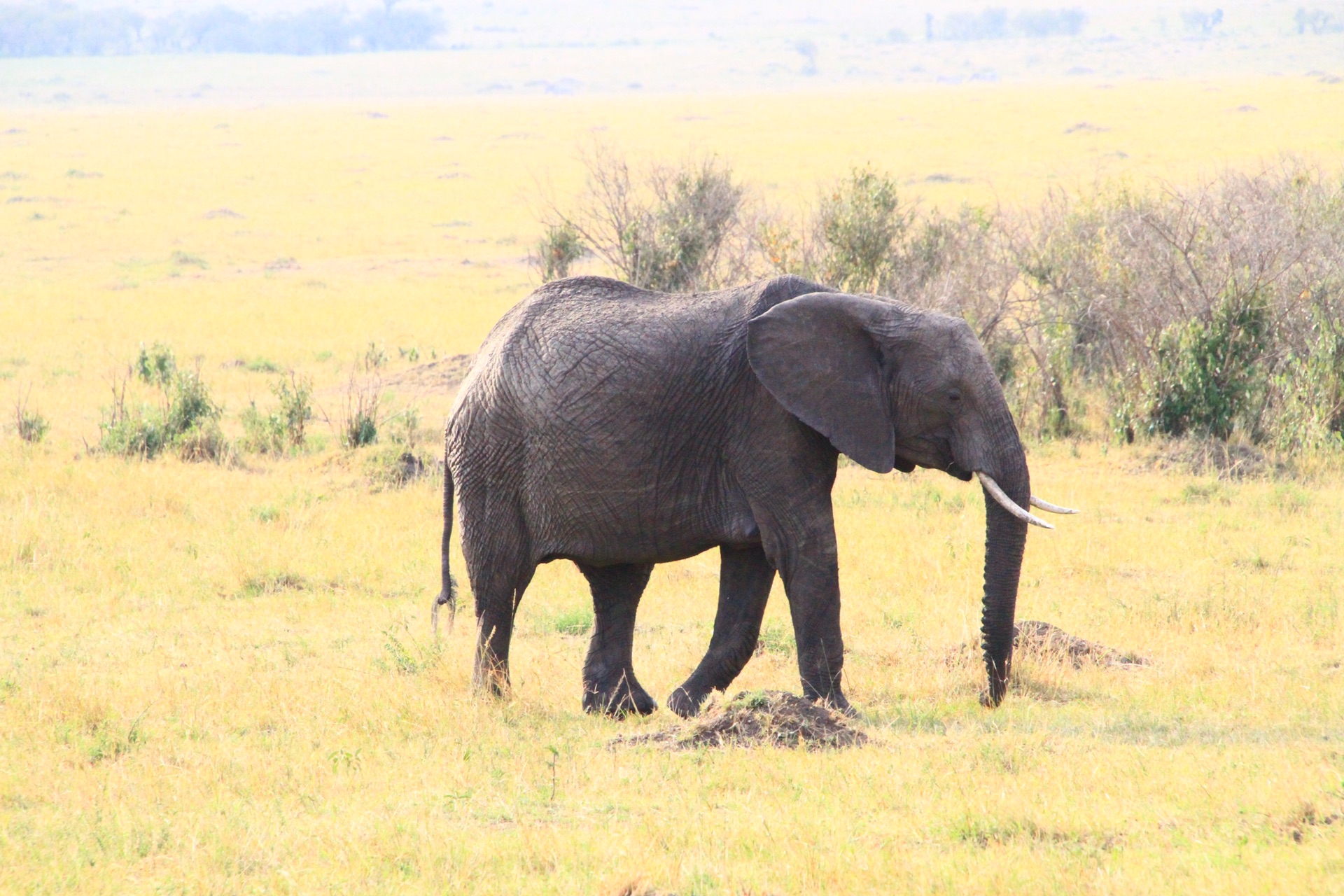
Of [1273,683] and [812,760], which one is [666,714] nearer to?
[812,760]

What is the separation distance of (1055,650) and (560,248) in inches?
585

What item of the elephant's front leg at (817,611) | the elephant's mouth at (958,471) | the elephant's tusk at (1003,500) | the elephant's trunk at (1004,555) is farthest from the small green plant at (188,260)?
the elephant's tusk at (1003,500)

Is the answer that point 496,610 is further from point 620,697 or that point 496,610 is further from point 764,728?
point 764,728

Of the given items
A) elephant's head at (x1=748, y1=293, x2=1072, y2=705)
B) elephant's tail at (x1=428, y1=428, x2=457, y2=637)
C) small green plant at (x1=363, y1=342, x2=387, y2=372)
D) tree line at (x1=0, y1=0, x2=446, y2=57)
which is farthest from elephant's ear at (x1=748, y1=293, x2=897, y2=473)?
tree line at (x1=0, y1=0, x2=446, y2=57)

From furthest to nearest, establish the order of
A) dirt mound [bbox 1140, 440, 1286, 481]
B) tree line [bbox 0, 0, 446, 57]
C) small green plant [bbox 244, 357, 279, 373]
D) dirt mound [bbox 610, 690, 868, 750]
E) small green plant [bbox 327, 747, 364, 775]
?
tree line [bbox 0, 0, 446, 57]
small green plant [bbox 244, 357, 279, 373]
dirt mound [bbox 1140, 440, 1286, 481]
dirt mound [bbox 610, 690, 868, 750]
small green plant [bbox 327, 747, 364, 775]

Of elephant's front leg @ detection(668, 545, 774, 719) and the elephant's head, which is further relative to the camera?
elephant's front leg @ detection(668, 545, 774, 719)

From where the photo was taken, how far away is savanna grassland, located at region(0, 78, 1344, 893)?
5652mm

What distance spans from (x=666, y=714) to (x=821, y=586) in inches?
53.9

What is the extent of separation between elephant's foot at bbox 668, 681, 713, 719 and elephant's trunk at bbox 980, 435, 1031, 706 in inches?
58.5

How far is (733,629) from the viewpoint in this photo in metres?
7.94

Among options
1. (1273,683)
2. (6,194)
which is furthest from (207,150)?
(1273,683)

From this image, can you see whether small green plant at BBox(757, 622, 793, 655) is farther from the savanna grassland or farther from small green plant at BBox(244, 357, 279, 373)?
small green plant at BBox(244, 357, 279, 373)

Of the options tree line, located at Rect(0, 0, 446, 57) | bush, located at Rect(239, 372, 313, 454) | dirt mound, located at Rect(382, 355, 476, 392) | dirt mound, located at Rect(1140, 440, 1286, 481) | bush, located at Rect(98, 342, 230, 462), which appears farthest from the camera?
tree line, located at Rect(0, 0, 446, 57)

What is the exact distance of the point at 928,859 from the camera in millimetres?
5547
